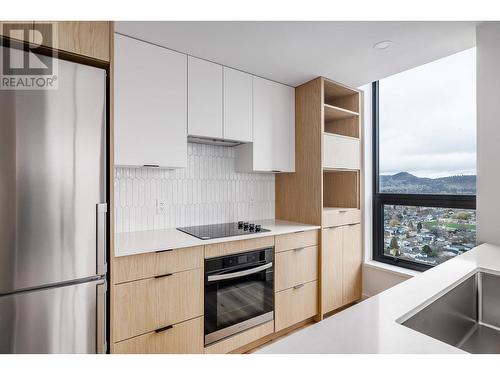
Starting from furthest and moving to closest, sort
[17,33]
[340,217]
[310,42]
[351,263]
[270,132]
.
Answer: [351,263], [340,217], [270,132], [310,42], [17,33]

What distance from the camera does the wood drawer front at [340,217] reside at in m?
2.55

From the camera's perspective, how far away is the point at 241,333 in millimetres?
1966

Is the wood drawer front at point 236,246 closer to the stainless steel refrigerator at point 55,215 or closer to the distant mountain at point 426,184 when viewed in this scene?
the stainless steel refrigerator at point 55,215

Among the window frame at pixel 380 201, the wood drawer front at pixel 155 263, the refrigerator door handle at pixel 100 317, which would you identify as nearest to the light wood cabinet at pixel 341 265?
the window frame at pixel 380 201

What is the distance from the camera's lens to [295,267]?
7.50 feet

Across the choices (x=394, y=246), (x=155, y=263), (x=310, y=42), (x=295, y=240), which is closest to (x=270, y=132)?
(x=310, y=42)

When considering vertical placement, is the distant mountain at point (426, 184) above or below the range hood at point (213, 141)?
below

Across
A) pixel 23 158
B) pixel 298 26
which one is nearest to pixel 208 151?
pixel 298 26

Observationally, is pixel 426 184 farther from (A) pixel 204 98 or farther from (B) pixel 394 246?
(A) pixel 204 98

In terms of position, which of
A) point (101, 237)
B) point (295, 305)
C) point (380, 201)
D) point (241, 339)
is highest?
point (380, 201)

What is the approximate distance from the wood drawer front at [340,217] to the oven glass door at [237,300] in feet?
2.62

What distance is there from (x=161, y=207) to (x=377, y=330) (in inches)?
74.9

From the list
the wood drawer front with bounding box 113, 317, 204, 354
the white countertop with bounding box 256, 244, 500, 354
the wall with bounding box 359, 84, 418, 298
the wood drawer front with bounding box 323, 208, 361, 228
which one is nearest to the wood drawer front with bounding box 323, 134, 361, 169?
the wall with bounding box 359, 84, 418, 298
